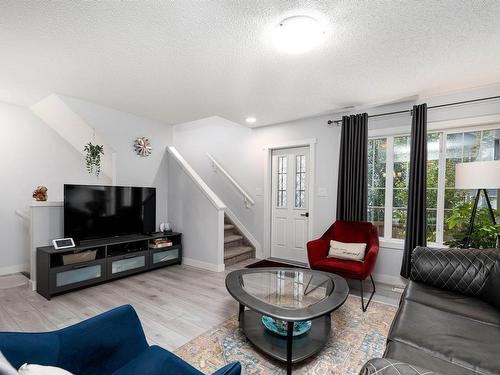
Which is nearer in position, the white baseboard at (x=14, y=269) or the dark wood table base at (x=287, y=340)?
the dark wood table base at (x=287, y=340)

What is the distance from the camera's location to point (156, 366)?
115 centimetres

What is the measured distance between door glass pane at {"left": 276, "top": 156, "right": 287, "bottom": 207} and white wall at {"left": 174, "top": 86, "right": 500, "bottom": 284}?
1.01ft

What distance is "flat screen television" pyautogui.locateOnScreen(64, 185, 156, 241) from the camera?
3.21m

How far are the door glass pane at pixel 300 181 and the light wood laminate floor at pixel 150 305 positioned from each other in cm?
165

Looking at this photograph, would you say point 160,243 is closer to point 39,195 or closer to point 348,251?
point 39,195

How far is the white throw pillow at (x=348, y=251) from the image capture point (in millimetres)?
3115

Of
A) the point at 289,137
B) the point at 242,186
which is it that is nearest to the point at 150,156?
the point at 242,186

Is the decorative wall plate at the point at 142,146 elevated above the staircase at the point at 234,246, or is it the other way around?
the decorative wall plate at the point at 142,146

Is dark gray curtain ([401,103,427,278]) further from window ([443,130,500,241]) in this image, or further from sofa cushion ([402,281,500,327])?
A: sofa cushion ([402,281,500,327])

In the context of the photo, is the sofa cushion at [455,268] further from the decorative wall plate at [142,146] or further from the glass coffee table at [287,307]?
the decorative wall plate at [142,146]

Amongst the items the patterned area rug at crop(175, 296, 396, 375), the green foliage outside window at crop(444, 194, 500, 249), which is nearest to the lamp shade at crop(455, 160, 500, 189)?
the green foliage outside window at crop(444, 194, 500, 249)

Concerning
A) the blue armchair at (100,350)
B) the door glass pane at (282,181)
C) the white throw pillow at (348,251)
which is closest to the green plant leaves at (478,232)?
the white throw pillow at (348,251)

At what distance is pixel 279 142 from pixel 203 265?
236 centimetres

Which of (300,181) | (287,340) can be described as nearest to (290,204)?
(300,181)
